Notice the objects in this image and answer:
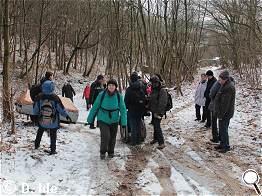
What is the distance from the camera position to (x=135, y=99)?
948cm

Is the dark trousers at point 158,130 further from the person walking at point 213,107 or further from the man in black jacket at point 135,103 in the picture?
the person walking at point 213,107

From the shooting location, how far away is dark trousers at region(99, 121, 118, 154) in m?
8.36

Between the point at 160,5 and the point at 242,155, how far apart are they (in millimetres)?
24035

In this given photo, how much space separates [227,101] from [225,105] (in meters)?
0.11

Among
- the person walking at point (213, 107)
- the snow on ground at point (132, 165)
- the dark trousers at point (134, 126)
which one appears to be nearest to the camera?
the snow on ground at point (132, 165)

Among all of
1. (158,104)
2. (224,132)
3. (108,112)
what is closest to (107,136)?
(108,112)

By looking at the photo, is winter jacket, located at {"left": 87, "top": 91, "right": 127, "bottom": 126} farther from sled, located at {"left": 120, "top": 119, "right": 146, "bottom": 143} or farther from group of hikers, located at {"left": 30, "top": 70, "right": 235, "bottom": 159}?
sled, located at {"left": 120, "top": 119, "right": 146, "bottom": 143}

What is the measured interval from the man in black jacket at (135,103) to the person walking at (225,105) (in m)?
1.86

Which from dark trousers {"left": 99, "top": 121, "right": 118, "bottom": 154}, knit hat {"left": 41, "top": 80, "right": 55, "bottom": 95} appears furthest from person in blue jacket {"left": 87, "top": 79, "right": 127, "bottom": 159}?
knit hat {"left": 41, "top": 80, "right": 55, "bottom": 95}

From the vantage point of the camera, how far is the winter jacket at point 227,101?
29.6 ft

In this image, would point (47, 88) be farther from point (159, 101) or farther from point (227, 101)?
point (227, 101)

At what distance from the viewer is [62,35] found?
40.2 metres

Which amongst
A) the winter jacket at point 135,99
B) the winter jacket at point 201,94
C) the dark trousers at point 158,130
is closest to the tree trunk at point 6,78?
the winter jacket at point 135,99

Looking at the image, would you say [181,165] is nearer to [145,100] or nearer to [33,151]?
[145,100]
